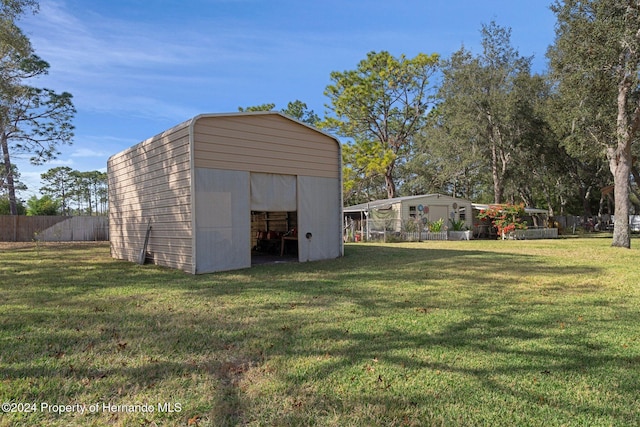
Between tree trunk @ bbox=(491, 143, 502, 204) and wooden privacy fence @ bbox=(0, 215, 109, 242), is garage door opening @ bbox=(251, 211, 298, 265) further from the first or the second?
tree trunk @ bbox=(491, 143, 502, 204)

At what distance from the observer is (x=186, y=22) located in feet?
35.6

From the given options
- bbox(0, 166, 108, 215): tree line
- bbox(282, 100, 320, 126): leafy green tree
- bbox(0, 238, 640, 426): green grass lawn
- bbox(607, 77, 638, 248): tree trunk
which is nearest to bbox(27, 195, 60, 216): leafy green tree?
bbox(0, 166, 108, 215): tree line

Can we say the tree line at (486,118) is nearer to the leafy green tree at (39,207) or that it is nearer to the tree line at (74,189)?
the leafy green tree at (39,207)

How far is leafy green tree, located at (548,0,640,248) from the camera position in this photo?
1305cm

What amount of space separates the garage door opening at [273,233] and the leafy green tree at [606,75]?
469 inches

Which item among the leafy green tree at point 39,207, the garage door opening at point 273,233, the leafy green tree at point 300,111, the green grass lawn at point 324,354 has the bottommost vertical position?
the green grass lawn at point 324,354

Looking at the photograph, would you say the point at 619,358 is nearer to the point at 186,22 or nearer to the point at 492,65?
the point at 186,22

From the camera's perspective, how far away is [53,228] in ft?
80.3

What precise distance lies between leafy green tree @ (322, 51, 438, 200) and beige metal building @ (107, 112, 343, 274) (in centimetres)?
1631

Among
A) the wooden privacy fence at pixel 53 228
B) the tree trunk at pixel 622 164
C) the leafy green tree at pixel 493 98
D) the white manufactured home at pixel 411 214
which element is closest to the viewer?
the tree trunk at pixel 622 164

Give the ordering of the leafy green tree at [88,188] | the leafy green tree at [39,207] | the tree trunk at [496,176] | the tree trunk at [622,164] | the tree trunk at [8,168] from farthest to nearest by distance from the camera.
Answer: the leafy green tree at [88,188] < the leafy green tree at [39,207] < the tree trunk at [496,176] < the tree trunk at [8,168] < the tree trunk at [622,164]

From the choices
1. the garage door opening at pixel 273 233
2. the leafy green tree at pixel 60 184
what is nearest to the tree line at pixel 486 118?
the garage door opening at pixel 273 233

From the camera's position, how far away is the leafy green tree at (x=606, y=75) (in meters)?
13.0

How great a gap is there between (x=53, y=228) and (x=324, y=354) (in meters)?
26.9
